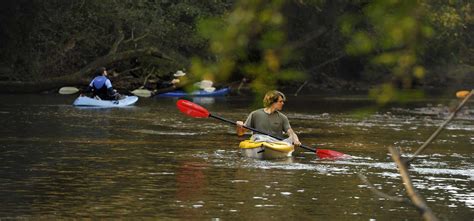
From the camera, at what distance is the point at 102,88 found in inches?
1428

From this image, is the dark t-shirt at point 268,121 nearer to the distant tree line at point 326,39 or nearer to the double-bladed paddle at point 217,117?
the double-bladed paddle at point 217,117

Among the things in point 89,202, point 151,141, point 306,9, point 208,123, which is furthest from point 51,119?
point 306,9

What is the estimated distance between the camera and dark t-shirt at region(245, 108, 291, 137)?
774 inches

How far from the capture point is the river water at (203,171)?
13.0 metres

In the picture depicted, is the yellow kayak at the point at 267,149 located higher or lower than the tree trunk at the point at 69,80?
lower

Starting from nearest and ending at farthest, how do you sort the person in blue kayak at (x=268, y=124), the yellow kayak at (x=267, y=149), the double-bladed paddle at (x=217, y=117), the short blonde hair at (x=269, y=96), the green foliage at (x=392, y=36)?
the green foliage at (x=392, y=36)
the short blonde hair at (x=269, y=96)
the yellow kayak at (x=267, y=149)
the person in blue kayak at (x=268, y=124)
the double-bladed paddle at (x=217, y=117)

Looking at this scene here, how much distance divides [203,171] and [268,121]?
272 centimetres

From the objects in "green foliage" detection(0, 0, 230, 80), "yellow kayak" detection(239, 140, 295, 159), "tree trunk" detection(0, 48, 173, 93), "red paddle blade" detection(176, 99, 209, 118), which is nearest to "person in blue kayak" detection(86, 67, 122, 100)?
"tree trunk" detection(0, 48, 173, 93)

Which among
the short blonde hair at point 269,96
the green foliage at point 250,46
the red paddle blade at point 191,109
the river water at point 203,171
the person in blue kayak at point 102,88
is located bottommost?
the river water at point 203,171

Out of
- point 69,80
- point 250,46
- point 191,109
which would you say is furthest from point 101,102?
point 250,46

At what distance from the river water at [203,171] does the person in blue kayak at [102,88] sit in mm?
4067

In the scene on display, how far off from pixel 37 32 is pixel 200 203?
34.0 m

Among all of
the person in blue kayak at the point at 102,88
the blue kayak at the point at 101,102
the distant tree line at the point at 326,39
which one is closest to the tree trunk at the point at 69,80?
the blue kayak at the point at 101,102

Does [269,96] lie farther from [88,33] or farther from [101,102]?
[88,33]
